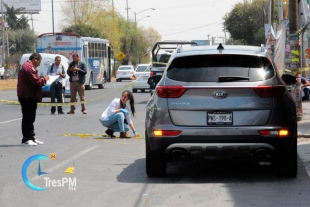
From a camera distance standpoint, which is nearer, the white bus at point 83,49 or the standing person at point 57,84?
the standing person at point 57,84

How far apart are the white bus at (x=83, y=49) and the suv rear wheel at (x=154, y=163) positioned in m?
34.2

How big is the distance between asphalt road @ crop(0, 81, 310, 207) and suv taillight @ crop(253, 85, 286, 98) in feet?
3.72

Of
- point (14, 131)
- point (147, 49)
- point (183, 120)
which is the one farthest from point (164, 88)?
point (147, 49)

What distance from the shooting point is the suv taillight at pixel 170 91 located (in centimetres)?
1019

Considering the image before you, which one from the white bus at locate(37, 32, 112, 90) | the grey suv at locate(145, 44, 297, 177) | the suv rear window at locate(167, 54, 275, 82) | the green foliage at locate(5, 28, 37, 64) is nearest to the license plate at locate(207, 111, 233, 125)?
the grey suv at locate(145, 44, 297, 177)

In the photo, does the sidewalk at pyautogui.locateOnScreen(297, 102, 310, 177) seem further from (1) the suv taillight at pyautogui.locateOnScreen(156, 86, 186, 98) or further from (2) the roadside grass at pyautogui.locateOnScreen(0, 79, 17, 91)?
(2) the roadside grass at pyautogui.locateOnScreen(0, 79, 17, 91)

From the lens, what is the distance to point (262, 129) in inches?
396

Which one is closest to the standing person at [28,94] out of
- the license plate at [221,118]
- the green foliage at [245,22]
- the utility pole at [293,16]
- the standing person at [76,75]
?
the license plate at [221,118]

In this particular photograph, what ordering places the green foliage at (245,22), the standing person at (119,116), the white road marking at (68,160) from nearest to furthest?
the white road marking at (68,160) < the standing person at (119,116) < the green foliage at (245,22)

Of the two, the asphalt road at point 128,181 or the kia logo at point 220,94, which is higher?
the kia logo at point 220,94

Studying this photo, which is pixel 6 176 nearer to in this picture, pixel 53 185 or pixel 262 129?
pixel 53 185

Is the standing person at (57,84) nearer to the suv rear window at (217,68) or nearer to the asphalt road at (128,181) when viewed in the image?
the asphalt road at (128,181)

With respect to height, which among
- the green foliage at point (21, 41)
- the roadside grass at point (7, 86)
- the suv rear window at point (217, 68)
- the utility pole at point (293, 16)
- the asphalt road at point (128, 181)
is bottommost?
the roadside grass at point (7, 86)

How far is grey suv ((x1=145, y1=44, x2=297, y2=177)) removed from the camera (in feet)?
33.0
